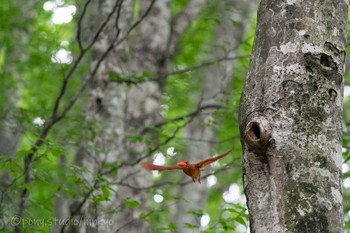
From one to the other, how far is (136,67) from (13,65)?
2.55 meters

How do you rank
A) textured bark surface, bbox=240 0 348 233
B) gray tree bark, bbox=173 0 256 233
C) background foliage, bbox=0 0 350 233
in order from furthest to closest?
gray tree bark, bbox=173 0 256 233
background foliage, bbox=0 0 350 233
textured bark surface, bbox=240 0 348 233

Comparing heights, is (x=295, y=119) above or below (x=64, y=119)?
below

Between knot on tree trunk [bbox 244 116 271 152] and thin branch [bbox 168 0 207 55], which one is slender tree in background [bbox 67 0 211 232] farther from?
knot on tree trunk [bbox 244 116 271 152]

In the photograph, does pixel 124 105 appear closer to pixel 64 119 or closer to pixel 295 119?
pixel 64 119

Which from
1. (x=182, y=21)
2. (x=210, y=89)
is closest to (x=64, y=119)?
(x=182, y=21)

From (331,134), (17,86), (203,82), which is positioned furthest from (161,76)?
(331,134)

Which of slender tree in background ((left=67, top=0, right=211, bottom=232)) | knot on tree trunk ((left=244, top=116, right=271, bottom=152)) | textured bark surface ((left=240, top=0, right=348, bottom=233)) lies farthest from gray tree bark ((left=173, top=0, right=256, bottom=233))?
knot on tree trunk ((left=244, top=116, right=271, bottom=152))

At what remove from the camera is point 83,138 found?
5145mm

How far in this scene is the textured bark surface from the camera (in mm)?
1783

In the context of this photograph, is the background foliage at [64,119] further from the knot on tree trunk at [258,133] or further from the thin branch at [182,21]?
the knot on tree trunk at [258,133]

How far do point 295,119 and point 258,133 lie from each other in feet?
0.42

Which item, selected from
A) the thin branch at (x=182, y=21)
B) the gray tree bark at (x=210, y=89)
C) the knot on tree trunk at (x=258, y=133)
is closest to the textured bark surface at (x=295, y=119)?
the knot on tree trunk at (x=258, y=133)

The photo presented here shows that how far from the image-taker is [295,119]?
6.15ft

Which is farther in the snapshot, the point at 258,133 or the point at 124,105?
the point at 124,105
